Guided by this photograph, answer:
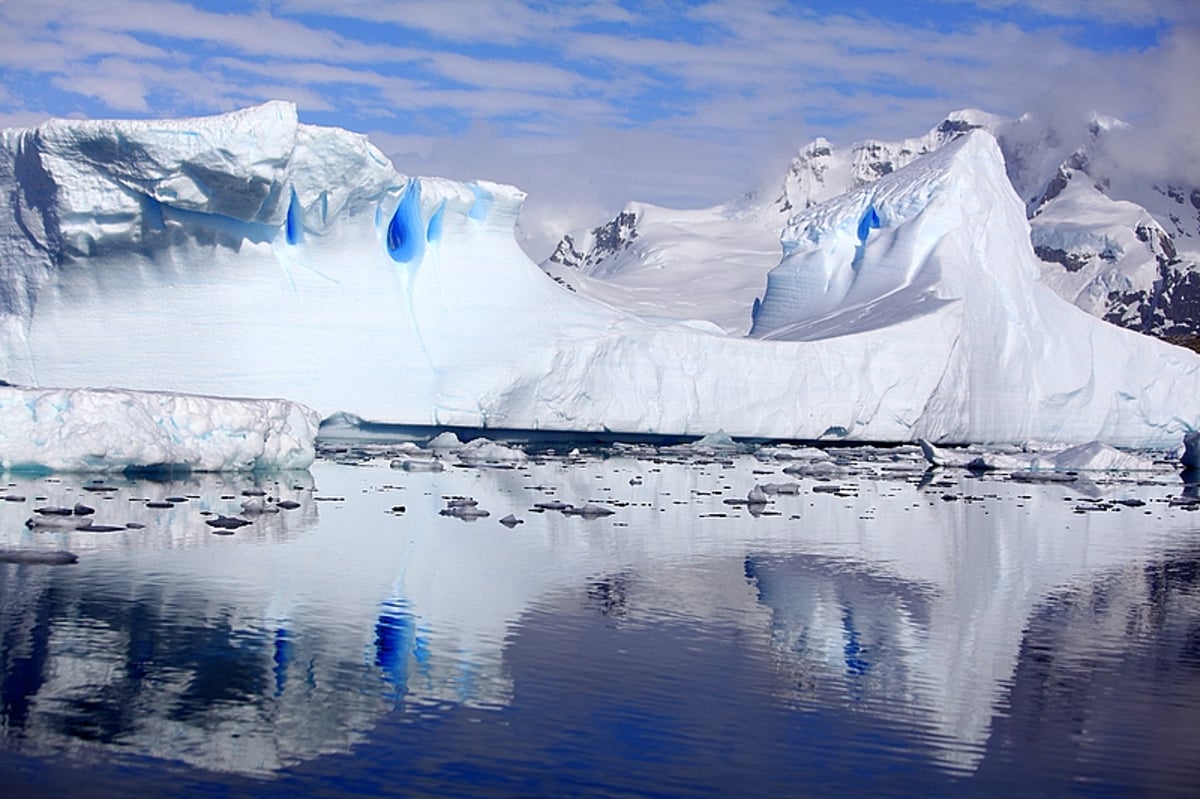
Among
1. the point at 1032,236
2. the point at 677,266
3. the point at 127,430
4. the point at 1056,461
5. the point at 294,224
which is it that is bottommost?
the point at 127,430

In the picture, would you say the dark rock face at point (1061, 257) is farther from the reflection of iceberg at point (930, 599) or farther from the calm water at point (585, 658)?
the calm water at point (585, 658)

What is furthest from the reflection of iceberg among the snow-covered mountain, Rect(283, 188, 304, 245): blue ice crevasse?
the snow-covered mountain

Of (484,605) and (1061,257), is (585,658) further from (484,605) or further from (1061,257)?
(1061,257)

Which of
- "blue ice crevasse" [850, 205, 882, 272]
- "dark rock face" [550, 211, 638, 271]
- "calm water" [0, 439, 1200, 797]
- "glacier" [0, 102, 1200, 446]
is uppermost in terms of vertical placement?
"dark rock face" [550, 211, 638, 271]

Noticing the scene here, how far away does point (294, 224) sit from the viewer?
17891 mm

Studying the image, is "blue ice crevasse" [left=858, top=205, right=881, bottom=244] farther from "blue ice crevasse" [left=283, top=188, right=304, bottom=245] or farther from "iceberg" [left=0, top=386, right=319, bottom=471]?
"iceberg" [left=0, top=386, right=319, bottom=471]

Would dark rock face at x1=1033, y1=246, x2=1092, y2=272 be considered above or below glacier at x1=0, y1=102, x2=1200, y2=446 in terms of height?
above

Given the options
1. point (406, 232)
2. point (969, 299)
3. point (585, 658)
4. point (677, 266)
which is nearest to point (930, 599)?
point (585, 658)

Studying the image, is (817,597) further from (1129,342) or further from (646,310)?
(646,310)

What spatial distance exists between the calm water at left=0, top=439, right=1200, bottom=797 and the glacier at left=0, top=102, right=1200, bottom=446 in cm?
595

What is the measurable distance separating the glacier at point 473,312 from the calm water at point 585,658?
5948 millimetres

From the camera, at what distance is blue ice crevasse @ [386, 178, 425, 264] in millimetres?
19328

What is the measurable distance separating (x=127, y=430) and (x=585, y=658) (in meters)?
8.32

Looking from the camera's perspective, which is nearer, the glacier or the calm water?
the calm water
